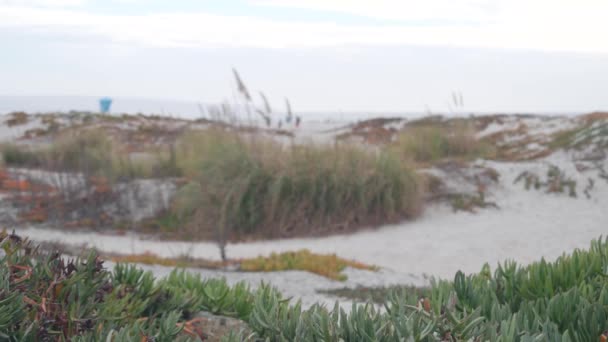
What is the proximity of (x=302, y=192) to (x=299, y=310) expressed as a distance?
8.38 m

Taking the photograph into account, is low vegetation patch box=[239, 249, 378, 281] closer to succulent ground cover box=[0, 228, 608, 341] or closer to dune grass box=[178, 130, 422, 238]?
dune grass box=[178, 130, 422, 238]

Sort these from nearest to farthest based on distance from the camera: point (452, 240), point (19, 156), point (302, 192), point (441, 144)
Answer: point (452, 240)
point (302, 192)
point (19, 156)
point (441, 144)

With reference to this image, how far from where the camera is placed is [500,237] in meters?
10.1

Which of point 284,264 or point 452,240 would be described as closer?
point 284,264

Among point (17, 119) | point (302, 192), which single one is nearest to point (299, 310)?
point (302, 192)

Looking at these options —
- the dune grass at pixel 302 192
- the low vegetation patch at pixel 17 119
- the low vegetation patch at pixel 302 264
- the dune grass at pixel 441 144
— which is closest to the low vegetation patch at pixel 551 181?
the dune grass at pixel 441 144

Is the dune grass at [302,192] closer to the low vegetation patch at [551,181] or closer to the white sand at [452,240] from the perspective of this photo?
the white sand at [452,240]

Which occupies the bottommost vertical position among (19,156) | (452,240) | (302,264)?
(452,240)

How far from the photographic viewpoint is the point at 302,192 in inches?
421

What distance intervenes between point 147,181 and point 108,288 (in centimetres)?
1052

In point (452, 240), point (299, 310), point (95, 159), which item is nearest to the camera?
point (299, 310)

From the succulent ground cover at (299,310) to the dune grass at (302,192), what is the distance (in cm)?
747

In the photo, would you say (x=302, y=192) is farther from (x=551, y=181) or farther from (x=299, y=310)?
(x=299, y=310)

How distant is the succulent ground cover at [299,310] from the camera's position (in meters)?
2.05
